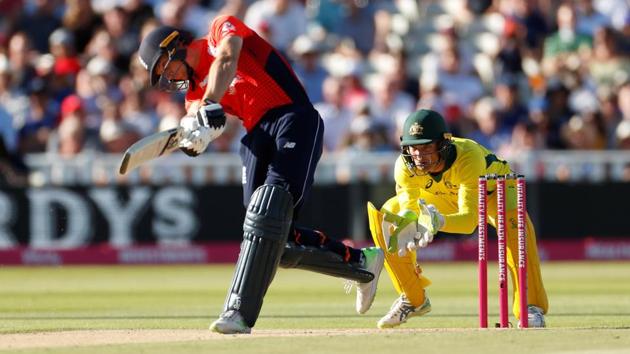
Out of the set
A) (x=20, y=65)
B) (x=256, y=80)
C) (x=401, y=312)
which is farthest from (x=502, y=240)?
(x=20, y=65)

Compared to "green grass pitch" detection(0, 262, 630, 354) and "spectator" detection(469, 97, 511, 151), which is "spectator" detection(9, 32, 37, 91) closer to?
"green grass pitch" detection(0, 262, 630, 354)

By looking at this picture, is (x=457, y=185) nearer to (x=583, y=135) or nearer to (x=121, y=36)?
(x=583, y=135)

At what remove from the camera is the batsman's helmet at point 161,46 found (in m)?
7.45

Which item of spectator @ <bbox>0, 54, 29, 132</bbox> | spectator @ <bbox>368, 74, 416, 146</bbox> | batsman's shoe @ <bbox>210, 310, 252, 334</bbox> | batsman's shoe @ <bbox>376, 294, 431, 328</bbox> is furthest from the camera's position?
spectator @ <bbox>368, 74, 416, 146</bbox>

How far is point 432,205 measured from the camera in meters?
7.69

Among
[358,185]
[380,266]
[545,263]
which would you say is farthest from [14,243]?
[380,266]

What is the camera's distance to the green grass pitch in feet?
22.4

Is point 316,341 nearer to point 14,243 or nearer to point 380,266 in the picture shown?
point 380,266

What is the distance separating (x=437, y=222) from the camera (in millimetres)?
7367

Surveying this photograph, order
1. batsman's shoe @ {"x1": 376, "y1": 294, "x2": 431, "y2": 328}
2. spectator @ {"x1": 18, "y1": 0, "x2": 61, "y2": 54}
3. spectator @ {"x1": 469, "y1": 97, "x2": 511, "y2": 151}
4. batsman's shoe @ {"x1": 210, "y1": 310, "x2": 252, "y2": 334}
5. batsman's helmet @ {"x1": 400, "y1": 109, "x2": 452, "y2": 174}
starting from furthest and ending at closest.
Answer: spectator @ {"x1": 18, "y1": 0, "x2": 61, "y2": 54}
spectator @ {"x1": 469, "y1": 97, "x2": 511, "y2": 151}
batsman's shoe @ {"x1": 376, "y1": 294, "x2": 431, "y2": 328}
batsman's helmet @ {"x1": 400, "y1": 109, "x2": 452, "y2": 174}
batsman's shoe @ {"x1": 210, "y1": 310, "x2": 252, "y2": 334}

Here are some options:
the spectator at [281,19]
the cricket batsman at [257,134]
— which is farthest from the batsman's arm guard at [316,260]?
the spectator at [281,19]

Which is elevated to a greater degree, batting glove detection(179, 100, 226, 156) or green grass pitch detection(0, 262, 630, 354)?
batting glove detection(179, 100, 226, 156)

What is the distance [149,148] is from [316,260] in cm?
133

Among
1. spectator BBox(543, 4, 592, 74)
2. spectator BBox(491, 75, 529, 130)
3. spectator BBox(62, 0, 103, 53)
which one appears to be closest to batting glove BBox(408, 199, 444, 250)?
spectator BBox(491, 75, 529, 130)
